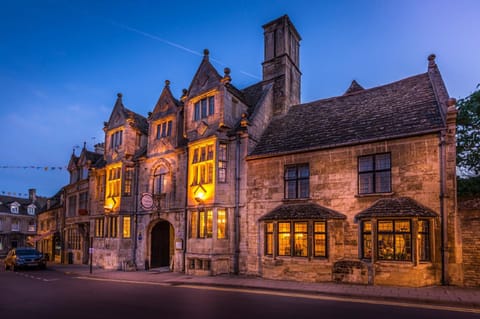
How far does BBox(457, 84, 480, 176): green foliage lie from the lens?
1906cm

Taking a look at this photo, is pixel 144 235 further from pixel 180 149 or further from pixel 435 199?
pixel 435 199

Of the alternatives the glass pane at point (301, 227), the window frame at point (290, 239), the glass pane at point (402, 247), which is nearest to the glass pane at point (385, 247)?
the glass pane at point (402, 247)

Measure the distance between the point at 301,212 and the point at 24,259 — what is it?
70.0 ft

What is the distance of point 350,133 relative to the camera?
1739 centimetres

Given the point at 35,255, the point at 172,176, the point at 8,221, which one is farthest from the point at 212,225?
the point at 8,221

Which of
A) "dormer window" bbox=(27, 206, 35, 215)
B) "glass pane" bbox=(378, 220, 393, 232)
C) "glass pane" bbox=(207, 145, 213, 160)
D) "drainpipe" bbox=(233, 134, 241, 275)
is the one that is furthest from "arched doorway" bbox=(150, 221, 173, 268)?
"dormer window" bbox=(27, 206, 35, 215)

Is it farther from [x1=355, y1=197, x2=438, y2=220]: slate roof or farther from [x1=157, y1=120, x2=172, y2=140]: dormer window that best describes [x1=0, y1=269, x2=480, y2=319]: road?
[x1=157, y1=120, x2=172, y2=140]: dormer window

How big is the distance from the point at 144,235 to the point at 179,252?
3950 mm

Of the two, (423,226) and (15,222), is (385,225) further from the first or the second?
(15,222)

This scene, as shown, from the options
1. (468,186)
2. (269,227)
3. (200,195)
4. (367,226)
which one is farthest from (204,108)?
(468,186)

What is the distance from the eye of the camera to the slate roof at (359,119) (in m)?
15.8

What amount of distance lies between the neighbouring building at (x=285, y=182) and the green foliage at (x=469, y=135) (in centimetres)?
348

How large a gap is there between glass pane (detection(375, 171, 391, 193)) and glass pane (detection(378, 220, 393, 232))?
1.44 meters

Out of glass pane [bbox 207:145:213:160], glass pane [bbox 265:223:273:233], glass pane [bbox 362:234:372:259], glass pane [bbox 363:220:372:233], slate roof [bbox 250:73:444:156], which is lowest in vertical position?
glass pane [bbox 362:234:372:259]
